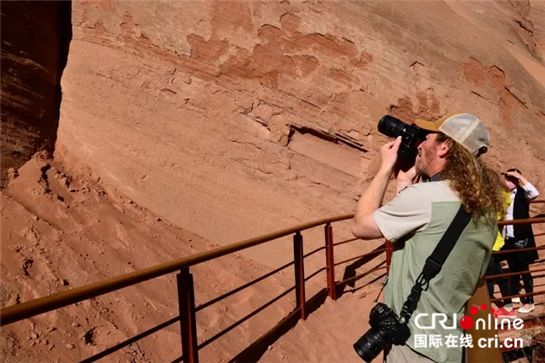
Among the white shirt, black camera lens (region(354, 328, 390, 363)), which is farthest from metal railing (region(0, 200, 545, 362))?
black camera lens (region(354, 328, 390, 363))

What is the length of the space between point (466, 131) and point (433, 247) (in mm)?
528

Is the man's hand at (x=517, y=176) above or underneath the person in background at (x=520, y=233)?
above

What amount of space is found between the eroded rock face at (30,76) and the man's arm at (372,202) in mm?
4961

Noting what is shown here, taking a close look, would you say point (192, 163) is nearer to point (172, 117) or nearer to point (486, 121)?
point (172, 117)

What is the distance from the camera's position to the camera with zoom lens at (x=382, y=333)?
1.79m

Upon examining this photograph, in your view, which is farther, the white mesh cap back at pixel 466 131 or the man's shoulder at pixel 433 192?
the white mesh cap back at pixel 466 131

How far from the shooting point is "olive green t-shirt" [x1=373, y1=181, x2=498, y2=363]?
5.77 ft

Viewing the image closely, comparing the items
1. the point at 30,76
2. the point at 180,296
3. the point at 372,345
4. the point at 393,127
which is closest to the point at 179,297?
the point at 180,296

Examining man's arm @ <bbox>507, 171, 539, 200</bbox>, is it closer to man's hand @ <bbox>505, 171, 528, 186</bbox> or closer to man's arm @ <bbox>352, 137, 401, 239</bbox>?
man's hand @ <bbox>505, 171, 528, 186</bbox>

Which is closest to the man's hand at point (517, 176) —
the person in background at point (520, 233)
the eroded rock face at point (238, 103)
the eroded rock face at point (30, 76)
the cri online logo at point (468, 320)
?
the person in background at point (520, 233)

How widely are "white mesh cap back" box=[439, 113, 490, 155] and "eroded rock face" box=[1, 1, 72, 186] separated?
17.3ft

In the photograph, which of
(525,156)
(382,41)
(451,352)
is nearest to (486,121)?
(525,156)

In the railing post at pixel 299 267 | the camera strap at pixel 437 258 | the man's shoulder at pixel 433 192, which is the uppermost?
the man's shoulder at pixel 433 192

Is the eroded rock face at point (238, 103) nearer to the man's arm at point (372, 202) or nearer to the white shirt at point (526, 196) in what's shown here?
the white shirt at point (526, 196)
